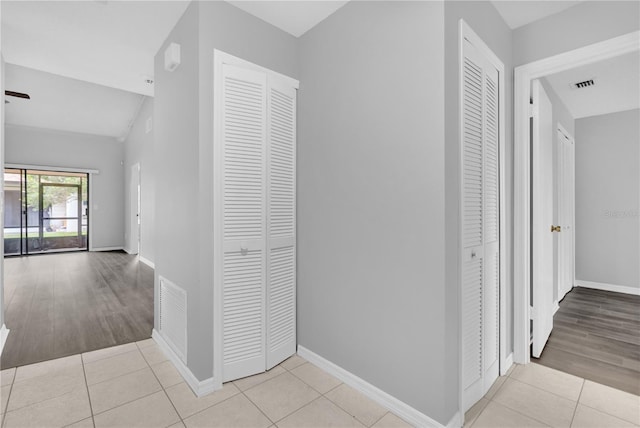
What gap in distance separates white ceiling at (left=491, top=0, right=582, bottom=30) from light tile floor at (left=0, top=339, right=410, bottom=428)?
2724mm

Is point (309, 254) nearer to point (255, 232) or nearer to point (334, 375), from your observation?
point (255, 232)

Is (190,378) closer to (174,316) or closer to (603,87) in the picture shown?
(174,316)

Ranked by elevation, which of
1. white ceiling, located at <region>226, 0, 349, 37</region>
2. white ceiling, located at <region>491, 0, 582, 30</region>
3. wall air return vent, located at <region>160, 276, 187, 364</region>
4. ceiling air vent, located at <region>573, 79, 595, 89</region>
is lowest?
wall air return vent, located at <region>160, 276, 187, 364</region>

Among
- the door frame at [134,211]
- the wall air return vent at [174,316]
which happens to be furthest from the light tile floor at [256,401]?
the door frame at [134,211]

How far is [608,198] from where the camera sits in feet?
14.6

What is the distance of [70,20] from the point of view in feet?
7.78

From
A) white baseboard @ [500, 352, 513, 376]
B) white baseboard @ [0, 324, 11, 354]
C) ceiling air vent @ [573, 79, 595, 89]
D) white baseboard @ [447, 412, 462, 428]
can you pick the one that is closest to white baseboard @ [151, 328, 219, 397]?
white baseboard @ [0, 324, 11, 354]

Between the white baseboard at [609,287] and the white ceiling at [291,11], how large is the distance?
5249mm

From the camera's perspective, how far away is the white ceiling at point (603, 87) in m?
2.88

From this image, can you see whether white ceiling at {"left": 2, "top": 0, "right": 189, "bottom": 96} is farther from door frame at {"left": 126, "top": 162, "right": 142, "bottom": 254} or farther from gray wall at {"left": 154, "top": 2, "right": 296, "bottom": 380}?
door frame at {"left": 126, "top": 162, "right": 142, "bottom": 254}

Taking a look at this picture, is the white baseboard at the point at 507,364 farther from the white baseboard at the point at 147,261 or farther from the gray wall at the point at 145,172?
the white baseboard at the point at 147,261

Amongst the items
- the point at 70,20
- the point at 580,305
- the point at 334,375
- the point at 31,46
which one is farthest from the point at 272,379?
the point at 580,305

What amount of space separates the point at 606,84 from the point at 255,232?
4015 mm

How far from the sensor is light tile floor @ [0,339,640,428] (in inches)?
66.9
